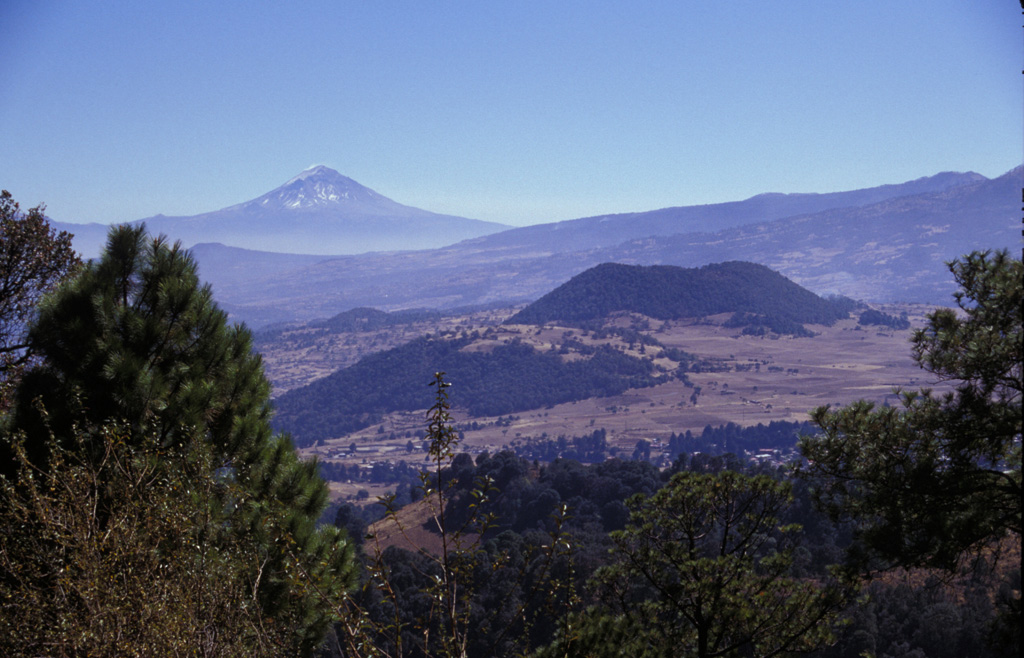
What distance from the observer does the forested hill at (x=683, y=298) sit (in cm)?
16012

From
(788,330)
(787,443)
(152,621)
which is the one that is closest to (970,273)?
(152,621)

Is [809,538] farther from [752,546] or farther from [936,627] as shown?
[752,546]

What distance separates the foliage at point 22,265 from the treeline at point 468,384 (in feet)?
346

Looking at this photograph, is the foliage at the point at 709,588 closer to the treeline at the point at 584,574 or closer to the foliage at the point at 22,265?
the treeline at the point at 584,574

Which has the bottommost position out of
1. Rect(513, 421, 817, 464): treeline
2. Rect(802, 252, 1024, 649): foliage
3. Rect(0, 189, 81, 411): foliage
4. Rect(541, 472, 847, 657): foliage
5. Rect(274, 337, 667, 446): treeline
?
Rect(513, 421, 817, 464): treeline

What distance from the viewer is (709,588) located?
6.85 meters

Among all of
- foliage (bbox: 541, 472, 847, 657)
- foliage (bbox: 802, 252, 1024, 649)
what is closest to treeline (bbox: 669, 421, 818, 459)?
foliage (bbox: 541, 472, 847, 657)

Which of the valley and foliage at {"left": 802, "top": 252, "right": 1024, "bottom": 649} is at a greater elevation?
foliage at {"left": 802, "top": 252, "right": 1024, "bottom": 649}

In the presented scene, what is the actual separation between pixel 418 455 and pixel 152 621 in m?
93.4

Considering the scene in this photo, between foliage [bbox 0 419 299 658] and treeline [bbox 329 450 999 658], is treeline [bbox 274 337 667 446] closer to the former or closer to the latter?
treeline [bbox 329 450 999 658]

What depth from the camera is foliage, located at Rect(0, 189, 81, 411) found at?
9211 millimetres

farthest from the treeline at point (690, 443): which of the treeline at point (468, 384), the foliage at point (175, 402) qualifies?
the foliage at point (175, 402)

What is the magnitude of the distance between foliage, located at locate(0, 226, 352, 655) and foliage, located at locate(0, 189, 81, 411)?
3.10 metres

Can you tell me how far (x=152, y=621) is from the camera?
3.88 m
